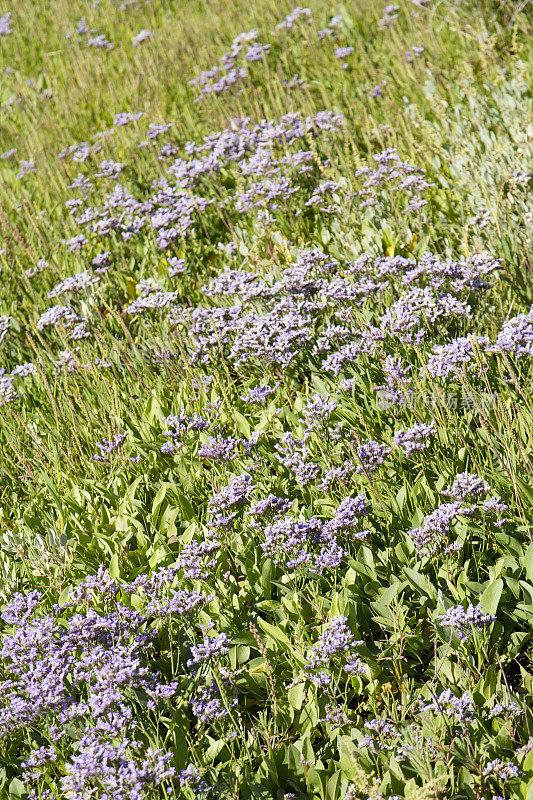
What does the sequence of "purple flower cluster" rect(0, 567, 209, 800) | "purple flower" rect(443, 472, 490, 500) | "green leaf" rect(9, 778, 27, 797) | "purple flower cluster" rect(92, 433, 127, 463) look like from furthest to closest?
1. "purple flower cluster" rect(92, 433, 127, 463)
2. "purple flower" rect(443, 472, 490, 500)
3. "green leaf" rect(9, 778, 27, 797)
4. "purple flower cluster" rect(0, 567, 209, 800)

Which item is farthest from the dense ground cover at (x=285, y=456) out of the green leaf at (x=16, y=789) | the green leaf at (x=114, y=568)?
the green leaf at (x=114, y=568)

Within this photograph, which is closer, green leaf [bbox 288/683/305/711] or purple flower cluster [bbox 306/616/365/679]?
purple flower cluster [bbox 306/616/365/679]

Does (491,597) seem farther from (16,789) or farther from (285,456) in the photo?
(16,789)

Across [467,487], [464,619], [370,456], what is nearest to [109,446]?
[370,456]

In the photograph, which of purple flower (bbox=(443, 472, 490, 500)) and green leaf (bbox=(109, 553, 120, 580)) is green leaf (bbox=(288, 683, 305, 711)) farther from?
green leaf (bbox=(109, 553, 120, 580))

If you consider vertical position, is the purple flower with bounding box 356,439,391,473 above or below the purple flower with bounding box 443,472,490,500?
above

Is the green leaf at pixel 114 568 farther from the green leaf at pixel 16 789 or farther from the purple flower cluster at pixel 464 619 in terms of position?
the purple flower cluster at pixel 464 619

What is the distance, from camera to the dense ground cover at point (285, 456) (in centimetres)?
244

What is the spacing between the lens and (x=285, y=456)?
11.6ft

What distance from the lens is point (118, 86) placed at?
8141 mm

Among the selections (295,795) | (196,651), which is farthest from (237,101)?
(295,795)

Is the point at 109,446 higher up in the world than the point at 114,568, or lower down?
higher up

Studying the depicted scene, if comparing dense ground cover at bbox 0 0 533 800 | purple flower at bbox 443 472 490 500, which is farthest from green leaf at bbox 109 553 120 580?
purple flower at bbox 443 472 490 500

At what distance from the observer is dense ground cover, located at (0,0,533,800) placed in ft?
8.02
